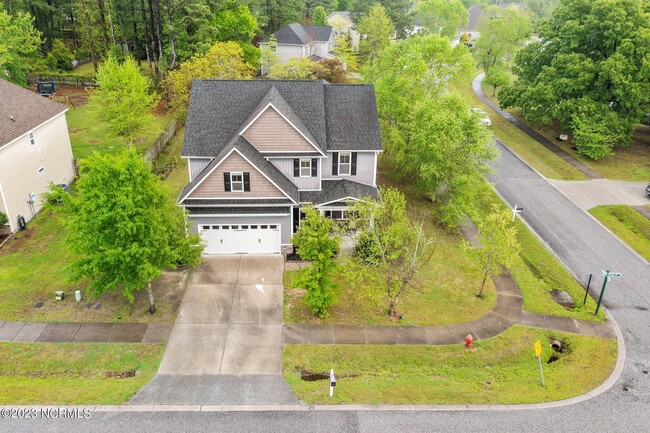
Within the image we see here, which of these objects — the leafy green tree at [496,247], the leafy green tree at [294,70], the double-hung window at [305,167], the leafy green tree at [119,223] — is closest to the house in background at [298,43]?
the leafy green tree at [294,70]

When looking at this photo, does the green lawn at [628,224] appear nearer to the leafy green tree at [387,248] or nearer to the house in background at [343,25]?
the leafy green tree at [387,248]

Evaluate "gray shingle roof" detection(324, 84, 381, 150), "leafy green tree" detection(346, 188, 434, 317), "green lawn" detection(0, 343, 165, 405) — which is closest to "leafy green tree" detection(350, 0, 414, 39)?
"gray shingle roof" detection(324, 84, 381, 150)

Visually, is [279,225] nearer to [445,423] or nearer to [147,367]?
[147,367]

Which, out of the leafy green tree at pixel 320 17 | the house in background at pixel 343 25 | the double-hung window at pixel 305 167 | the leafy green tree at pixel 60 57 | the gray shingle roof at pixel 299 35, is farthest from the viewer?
the leafy green tree at pixel 320 17

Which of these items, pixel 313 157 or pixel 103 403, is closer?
pixel 103 403

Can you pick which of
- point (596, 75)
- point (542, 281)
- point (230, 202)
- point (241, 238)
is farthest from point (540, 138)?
point (230, 202)

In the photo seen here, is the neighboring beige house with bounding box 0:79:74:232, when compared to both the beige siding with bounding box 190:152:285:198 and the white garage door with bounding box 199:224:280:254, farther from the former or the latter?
the white garage door with bounding box 199:224:280:254

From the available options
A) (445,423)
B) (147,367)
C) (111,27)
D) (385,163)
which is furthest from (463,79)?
(111,27)
